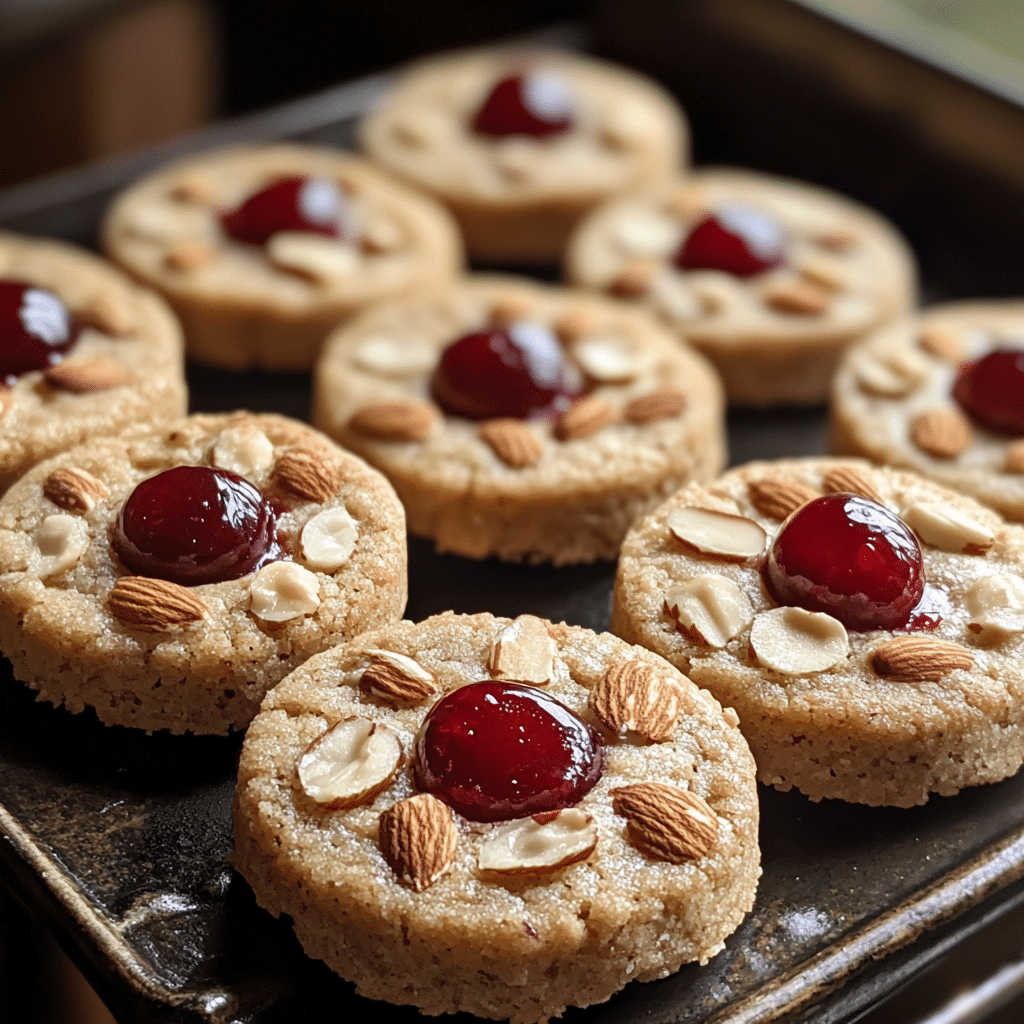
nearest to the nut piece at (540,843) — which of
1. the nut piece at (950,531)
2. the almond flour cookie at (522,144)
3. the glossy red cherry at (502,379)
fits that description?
the nut piece at (950,531)

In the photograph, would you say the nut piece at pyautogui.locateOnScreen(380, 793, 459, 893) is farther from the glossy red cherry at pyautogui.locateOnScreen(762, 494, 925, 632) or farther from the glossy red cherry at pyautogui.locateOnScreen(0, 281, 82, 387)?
the glossy red cherry at pyautogui.locateOnScreen(0, 281, 82, 387)

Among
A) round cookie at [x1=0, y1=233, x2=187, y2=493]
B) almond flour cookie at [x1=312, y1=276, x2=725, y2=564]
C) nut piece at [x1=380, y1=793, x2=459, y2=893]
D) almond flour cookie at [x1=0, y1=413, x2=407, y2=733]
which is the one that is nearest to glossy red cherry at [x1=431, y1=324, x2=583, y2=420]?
almond flour cookie at [x1=312, y1=276, x2=725, y2=564]

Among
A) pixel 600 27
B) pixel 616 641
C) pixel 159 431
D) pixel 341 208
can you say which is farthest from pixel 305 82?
pixel 616 641

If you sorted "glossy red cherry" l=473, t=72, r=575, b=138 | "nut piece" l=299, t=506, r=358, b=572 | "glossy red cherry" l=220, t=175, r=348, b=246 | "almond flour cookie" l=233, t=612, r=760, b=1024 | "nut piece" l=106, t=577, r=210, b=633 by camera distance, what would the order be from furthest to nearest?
"glossy red cherry" l=473, t=72, r=575, b=138, "glossy red cherry" l=220, t=175, r=348, b=246, "nut piece" l=299, t=506, r=358, b=572, "nut piece" l=106, t=577, r=210, b=633, "almond flour cookie" l=233, t=612, r=760, b=1024

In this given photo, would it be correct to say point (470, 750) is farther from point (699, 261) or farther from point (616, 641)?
point (699, 261)

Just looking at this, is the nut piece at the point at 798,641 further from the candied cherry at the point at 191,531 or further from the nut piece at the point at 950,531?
the candied cherry at the point at 191,531

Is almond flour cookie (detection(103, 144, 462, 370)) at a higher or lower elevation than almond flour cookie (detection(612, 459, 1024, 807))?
lower
